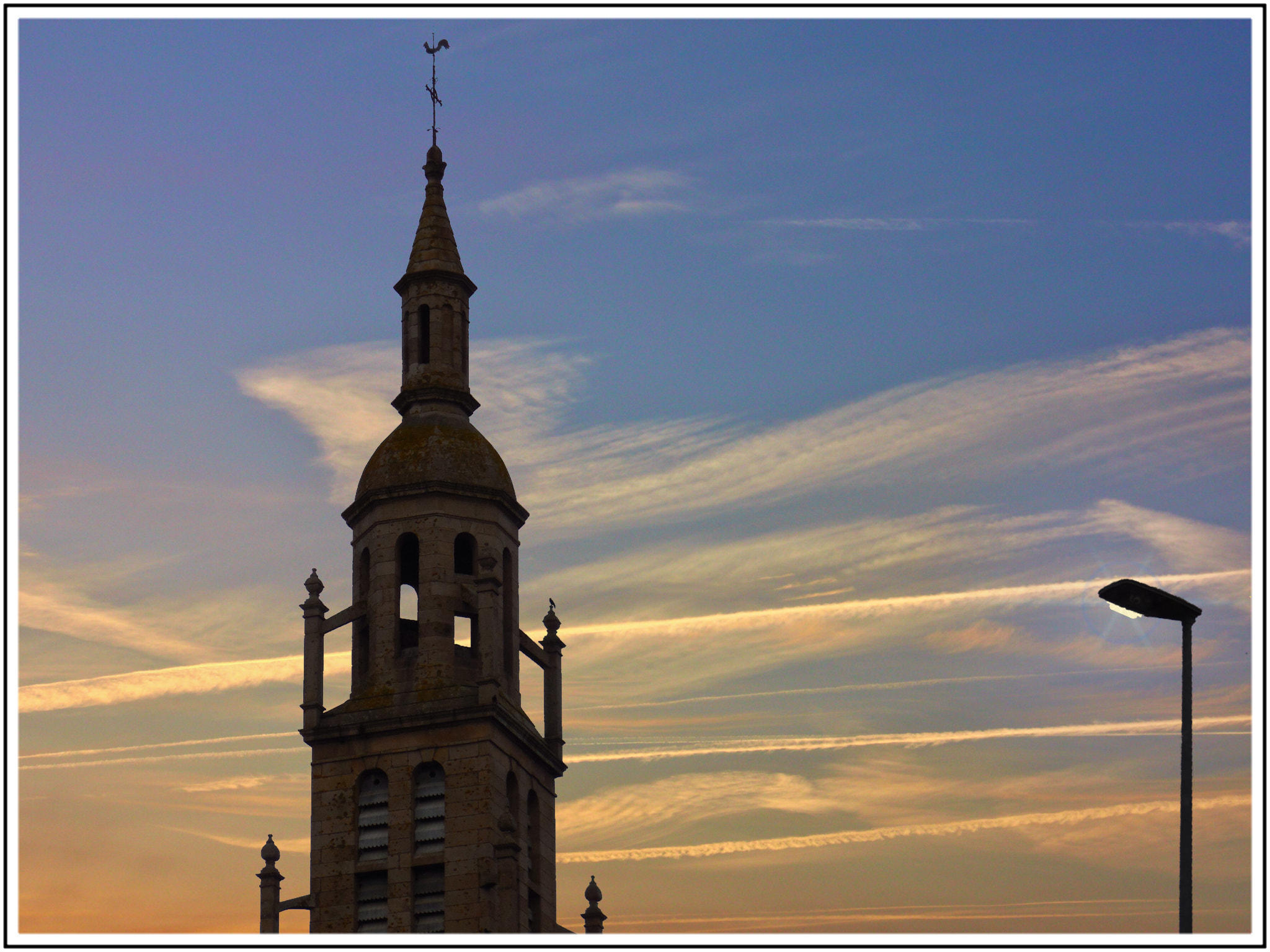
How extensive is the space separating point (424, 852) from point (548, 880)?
4813mm

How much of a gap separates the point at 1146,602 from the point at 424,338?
118 feet

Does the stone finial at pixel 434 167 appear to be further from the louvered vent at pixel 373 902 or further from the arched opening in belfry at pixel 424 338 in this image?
the louvered vent at pixel 373 902

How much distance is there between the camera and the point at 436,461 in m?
61.4

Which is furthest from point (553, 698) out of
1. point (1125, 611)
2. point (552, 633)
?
point (1125, 611)

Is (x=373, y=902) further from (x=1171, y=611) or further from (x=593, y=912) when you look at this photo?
(x=1171, y=611)

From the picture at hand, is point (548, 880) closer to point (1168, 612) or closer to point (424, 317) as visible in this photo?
point (424, 317)

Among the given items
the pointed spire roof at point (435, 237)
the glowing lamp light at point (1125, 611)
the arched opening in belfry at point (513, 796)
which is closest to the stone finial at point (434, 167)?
the pointed spire roof at point (435, 237)

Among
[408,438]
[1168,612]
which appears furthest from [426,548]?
[1168,612]

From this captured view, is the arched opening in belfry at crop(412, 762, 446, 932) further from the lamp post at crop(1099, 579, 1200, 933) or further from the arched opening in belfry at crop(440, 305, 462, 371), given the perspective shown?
the lamp post at crop(1099, 579, 1200, 933)

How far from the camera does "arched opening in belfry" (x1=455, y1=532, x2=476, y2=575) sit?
60.9 metres

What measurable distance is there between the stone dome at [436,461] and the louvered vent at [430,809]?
8.51 meters

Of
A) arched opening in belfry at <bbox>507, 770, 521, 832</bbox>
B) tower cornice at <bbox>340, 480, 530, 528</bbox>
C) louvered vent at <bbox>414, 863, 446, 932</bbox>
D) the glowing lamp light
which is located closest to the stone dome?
tower cornice at <bbox>340, 480, 530, 528</bbox>

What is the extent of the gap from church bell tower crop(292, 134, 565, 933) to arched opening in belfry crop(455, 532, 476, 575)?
0.05 meters

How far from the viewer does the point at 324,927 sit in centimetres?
5622
